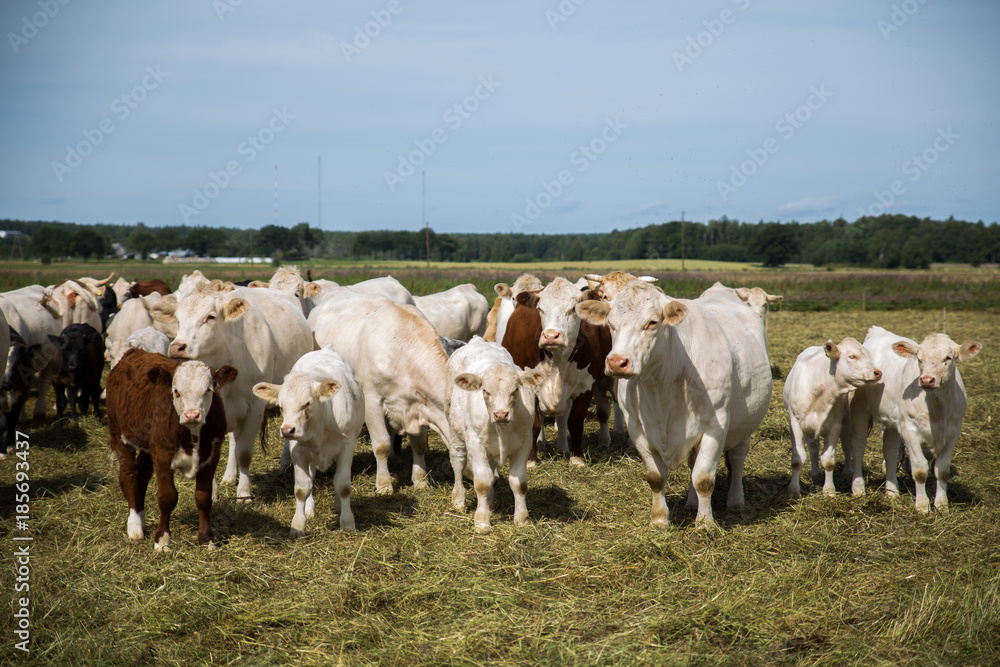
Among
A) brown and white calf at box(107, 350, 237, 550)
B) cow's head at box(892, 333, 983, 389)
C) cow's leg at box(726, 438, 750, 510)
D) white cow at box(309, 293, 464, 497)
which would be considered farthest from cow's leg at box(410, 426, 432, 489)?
cow's head at box(892, 333, 983, 389)

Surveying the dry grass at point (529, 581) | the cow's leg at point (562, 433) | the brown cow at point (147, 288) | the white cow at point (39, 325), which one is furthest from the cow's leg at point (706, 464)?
the brown cow at point (147, 288)

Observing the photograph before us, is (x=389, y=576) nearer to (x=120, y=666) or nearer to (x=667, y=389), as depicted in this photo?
(x=120, y=666)

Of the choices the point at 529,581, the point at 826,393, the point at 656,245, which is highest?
the point at 656,245

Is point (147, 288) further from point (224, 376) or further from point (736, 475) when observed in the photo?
point (736, 475)

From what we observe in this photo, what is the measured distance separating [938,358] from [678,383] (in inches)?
94.1

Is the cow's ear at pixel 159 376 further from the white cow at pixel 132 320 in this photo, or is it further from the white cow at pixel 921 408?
the white cow at pixel 921 408

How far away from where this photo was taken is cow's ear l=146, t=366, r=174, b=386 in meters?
5.64

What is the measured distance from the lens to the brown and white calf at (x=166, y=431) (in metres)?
5.48

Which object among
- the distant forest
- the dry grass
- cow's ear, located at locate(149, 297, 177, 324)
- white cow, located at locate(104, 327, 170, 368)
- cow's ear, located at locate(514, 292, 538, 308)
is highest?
the distant forest

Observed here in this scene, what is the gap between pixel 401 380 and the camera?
23.8 feet

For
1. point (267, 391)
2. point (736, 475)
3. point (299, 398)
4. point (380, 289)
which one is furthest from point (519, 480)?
point (380, 289)

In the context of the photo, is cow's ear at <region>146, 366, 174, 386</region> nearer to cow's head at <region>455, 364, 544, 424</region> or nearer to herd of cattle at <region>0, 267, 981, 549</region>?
herd of cattle at <region>0, 267, 981, 549</region>

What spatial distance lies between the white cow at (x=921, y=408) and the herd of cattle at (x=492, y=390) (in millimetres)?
17

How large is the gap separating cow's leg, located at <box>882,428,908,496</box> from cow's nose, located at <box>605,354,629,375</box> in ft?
11.0
